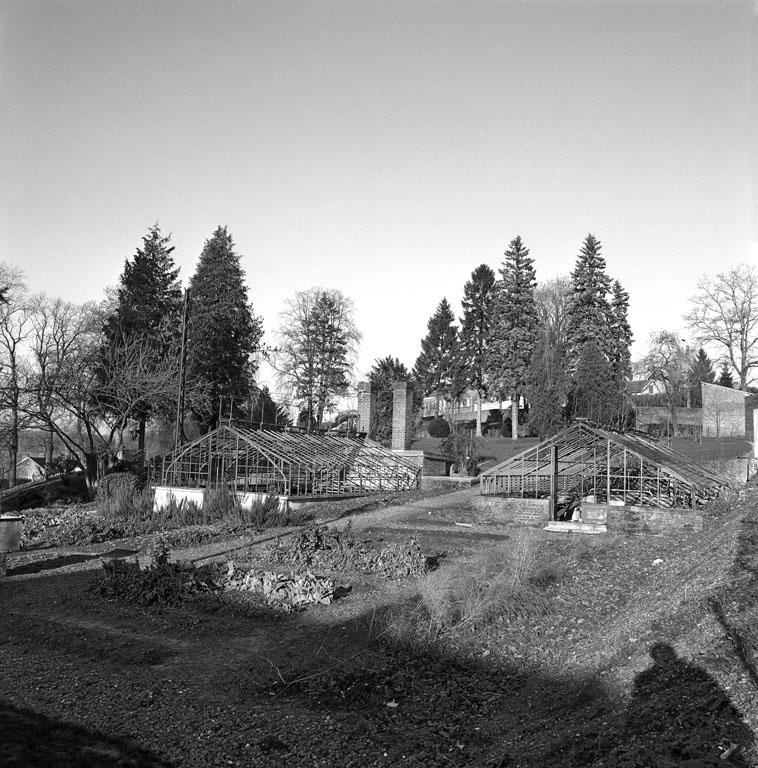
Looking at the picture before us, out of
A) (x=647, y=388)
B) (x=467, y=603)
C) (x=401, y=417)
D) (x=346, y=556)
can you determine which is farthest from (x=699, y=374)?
(x=467, y=603)

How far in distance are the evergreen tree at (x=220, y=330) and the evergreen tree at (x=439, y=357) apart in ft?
56.2

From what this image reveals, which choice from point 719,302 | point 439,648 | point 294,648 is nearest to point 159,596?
point 294,648

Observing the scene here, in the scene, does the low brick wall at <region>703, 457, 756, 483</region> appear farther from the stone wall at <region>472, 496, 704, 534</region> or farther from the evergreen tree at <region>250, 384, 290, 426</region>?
the evergreen tree at <region>250, 384, 290, 426</region>

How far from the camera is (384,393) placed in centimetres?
4447

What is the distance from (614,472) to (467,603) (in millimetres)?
15001

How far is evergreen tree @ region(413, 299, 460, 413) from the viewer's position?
52.2 m

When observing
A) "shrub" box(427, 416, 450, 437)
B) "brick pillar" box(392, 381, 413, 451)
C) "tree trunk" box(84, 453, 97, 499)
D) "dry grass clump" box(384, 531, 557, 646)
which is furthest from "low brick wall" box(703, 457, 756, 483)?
"tree trunk" box(84, 453, 97, 499)

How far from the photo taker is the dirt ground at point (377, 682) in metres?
4.76

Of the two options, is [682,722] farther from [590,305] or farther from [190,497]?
[590,305]

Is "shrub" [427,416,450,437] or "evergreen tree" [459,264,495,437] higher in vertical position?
"evergreen tree" [459,264,495,437]

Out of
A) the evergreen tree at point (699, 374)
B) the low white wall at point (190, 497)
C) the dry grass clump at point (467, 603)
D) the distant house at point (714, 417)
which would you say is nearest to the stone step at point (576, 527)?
the dry grass clump at point (467, 603)

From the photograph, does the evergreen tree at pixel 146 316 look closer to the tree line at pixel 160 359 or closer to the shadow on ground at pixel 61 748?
the tree line at pixel 160 359

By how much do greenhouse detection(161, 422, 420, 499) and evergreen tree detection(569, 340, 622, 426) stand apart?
1598 centimetres

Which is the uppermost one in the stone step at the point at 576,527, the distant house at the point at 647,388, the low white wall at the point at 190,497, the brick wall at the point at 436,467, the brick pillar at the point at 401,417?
the distant house at the point at 647,388
